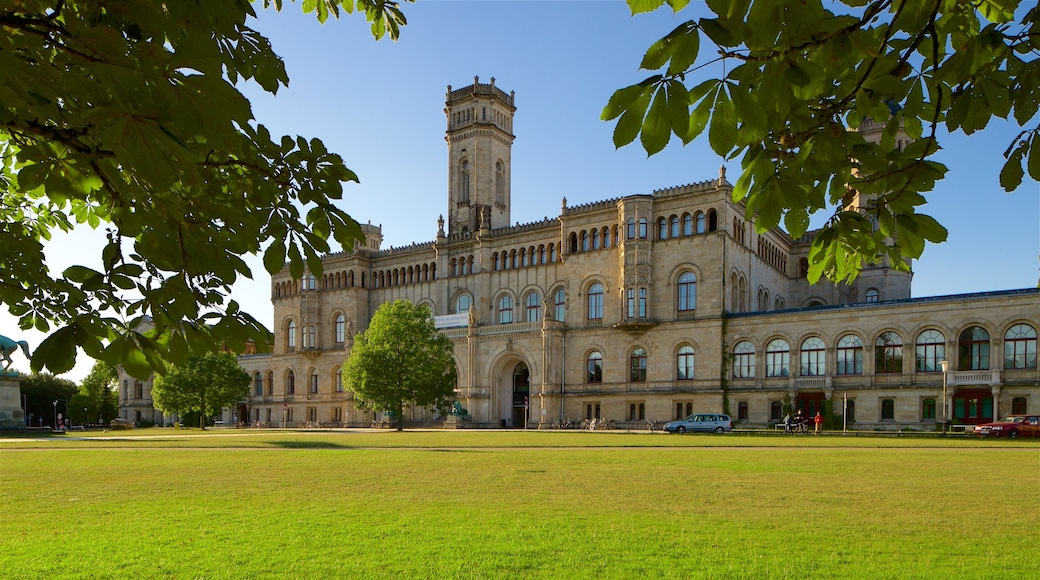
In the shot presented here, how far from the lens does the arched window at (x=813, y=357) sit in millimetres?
50188

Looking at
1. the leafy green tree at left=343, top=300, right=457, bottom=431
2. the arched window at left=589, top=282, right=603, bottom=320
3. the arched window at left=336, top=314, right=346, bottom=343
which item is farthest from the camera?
the arched window at left=336, top=314, right=346, bottom=343

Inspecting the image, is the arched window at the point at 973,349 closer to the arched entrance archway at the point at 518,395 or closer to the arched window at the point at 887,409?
the arched window at the point at 887,409

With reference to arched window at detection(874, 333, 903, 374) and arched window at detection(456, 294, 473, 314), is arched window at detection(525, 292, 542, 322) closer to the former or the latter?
arched window at detection(456, 294, 473, 314)

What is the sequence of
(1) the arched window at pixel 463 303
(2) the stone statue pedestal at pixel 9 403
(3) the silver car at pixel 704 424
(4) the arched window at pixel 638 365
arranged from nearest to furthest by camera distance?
(3) the silver car at pixel 704 424, (2) the stone statue pedestal at pixel 9 403, (4) the arched window at pixel 638 365, (1) the arched window at pixel 463 303

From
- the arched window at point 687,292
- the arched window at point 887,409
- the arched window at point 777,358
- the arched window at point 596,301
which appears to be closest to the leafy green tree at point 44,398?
the arched window at point 596,301

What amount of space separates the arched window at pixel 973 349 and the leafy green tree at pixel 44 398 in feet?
327

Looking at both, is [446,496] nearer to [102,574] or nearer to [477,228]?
[102,574]

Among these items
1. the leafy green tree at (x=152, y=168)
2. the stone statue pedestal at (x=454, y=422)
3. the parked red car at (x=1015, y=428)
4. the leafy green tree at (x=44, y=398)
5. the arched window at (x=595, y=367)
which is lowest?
the leafy green tree at (x=44, y=398)

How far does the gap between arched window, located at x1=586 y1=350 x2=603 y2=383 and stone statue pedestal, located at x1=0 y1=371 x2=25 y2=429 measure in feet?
135

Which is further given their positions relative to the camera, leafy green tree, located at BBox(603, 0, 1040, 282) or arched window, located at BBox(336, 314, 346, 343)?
arched window, located at BBox(336, 314, 346, 343)

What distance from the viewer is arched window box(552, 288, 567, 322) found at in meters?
62.8

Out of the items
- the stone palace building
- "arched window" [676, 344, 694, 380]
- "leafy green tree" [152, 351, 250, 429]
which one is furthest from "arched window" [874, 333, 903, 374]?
"leafy green tree" [152, 351, 250, 429]

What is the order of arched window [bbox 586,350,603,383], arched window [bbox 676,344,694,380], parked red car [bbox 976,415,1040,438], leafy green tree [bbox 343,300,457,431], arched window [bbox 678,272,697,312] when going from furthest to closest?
1. arched window [bbox 586,350,603,383]
2. arched window [bbox 678,272,697,312]
3. arched window [bbox 676,344,694,380]
4. leafy green tree [bbox 343,300,457,431]
5. parked red car [bbox 976,415,1040,438]

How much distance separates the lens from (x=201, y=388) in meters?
67.4
